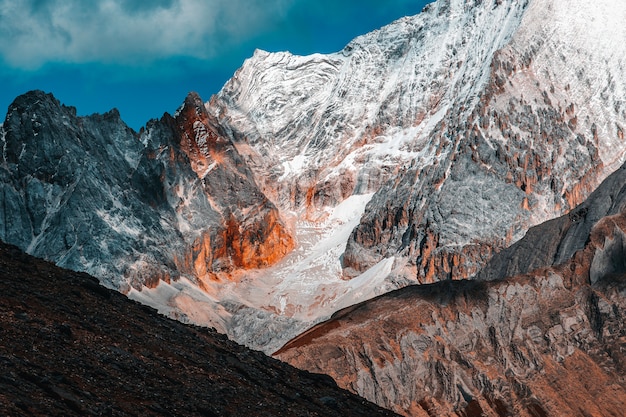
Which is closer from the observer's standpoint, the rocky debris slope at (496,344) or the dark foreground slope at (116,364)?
the dark foreground slope at (116,364)

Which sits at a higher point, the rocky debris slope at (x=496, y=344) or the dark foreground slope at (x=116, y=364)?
the rocky debris slope at (x=496, y=344)

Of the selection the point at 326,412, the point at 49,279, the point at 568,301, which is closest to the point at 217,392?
the point at 326,412

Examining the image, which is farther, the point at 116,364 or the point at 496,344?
the point at 496,344

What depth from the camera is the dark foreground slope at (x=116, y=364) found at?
118ft

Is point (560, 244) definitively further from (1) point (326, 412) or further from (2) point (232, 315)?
(1) point (326, 412)

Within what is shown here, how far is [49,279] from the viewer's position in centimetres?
4753

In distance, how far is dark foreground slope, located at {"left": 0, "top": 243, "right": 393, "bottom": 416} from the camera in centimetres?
3594

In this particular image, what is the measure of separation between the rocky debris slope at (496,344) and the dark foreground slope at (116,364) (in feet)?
188

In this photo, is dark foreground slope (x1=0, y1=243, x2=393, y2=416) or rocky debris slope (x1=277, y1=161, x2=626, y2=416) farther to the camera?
rocky debris slope (x1=277, y1=161, x2=626, y2=416)

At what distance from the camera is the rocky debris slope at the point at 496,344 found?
4218 inches

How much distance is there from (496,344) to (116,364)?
3149 inches

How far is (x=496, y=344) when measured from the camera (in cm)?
11600

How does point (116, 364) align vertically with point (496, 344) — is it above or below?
below

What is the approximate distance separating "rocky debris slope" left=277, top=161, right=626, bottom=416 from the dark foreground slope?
5743 centimetres
